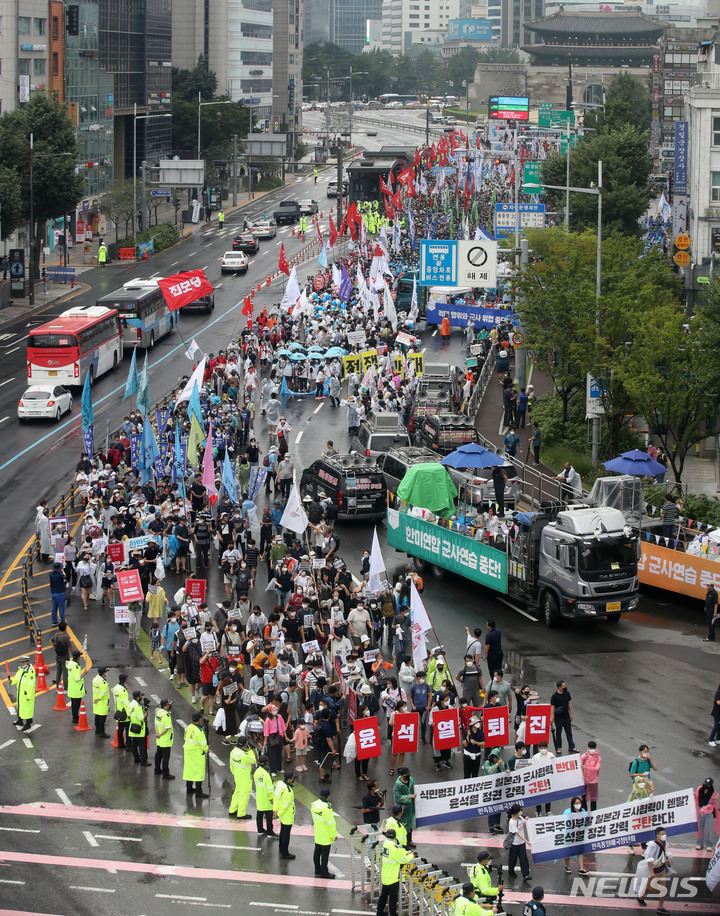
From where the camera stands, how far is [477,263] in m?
56.7

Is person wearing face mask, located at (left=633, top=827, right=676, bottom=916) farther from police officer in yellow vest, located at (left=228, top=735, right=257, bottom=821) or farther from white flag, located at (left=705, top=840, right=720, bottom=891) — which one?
police officer in yellow vest, located at (left=228, top=735, right=257, bottom=821)

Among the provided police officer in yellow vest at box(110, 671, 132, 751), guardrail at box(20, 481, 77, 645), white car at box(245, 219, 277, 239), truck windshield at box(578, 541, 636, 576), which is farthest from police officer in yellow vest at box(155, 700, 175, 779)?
white car at box(245, 219, 277, 239)

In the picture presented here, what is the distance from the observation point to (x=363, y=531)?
1497 inches

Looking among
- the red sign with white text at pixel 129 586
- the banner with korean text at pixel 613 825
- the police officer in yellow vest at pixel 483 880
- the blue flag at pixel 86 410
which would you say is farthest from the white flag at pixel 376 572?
the blue flag at pixel 86 410

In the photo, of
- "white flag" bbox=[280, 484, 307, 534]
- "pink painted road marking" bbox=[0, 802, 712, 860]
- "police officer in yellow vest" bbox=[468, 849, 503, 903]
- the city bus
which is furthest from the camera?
the city bus

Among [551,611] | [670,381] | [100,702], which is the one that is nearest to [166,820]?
[100,702]

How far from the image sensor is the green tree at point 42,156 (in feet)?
242

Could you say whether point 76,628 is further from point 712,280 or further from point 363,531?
point 712,280

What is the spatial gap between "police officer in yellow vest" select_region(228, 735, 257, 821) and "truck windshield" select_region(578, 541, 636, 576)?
9816 millimetres

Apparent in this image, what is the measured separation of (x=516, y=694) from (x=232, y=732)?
506cm

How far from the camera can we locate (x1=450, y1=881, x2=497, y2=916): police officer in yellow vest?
16.9 m

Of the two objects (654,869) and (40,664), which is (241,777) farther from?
(40,664)

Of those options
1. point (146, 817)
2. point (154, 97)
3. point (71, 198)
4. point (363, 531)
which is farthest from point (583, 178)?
point (146, 817)

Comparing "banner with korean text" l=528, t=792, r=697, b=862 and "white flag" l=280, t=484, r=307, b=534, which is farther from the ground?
"white flag" l=280, t=484, r=307, b=534
